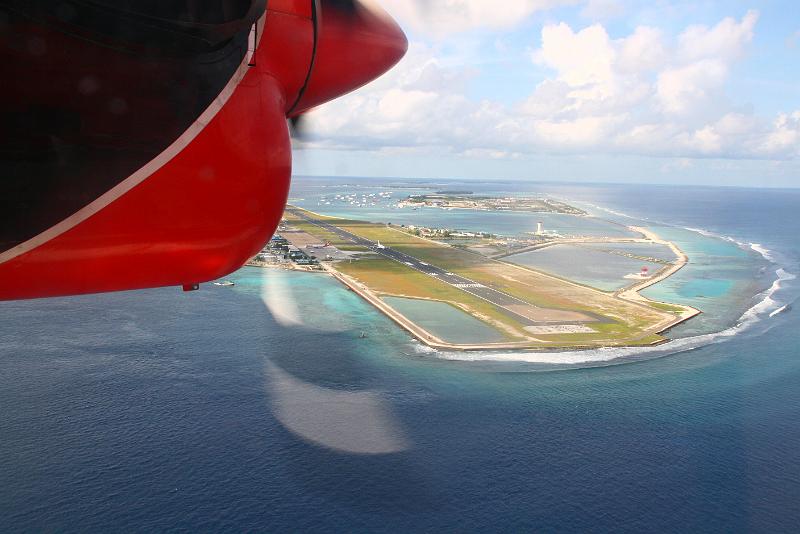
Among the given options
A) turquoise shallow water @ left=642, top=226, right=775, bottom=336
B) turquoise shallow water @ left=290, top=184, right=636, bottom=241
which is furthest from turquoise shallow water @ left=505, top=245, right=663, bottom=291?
turquoise shallow water @ left=290, top=184, right=636, bottom=241

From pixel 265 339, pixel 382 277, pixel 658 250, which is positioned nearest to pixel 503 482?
pixel 265 339

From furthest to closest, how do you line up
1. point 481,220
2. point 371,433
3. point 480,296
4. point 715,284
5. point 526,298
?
point 481,220 → point 715,284 → point 480,296 → point 526,298 → point 371,433

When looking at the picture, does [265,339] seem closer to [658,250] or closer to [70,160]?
[70,160]

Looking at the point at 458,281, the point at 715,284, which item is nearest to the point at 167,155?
the point at 458,281

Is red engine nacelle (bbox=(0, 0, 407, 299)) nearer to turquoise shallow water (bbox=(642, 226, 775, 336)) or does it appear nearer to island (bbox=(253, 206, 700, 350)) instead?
island (bbox=(253, 206, 700, 350))

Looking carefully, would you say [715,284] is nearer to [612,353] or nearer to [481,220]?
[612,353]

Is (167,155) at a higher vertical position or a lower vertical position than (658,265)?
higher
